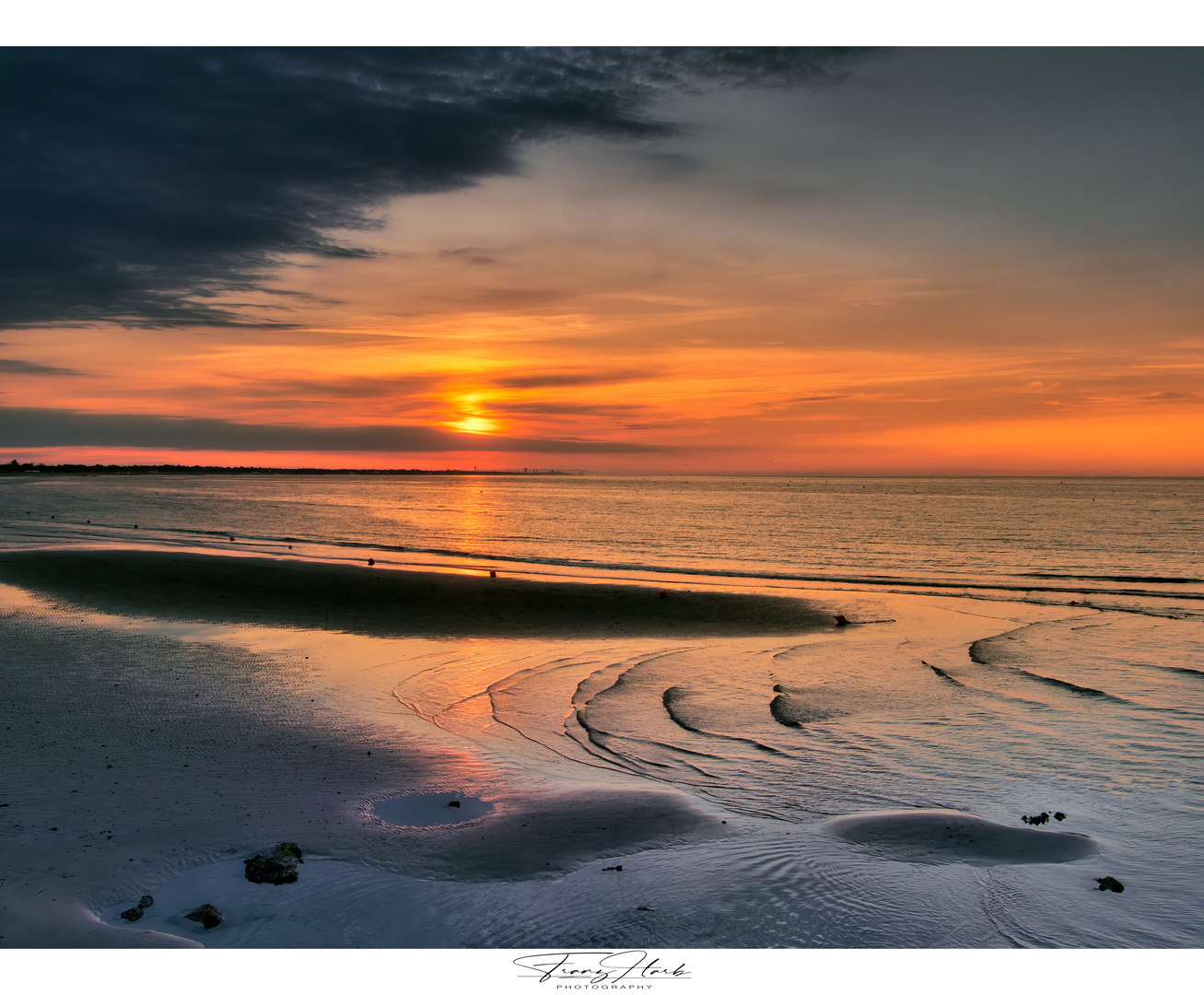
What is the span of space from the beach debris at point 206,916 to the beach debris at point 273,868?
59 cm

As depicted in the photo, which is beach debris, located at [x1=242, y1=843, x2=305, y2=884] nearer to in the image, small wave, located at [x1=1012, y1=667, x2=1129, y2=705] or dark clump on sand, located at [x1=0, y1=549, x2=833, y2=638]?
dark clump on sand, located at [x1=0, y1=549, x2=833, y2=638]

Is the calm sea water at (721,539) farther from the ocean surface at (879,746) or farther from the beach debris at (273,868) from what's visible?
the beach debris at (273,868)

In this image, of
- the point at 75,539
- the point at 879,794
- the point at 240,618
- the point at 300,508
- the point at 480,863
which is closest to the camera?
the point at 480,863

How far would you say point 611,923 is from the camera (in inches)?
247

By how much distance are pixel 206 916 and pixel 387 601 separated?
1872 centimetres

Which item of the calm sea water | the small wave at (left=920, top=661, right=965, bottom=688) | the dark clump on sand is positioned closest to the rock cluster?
the small wave at (left=920, top=661, right=965, bottom=688)

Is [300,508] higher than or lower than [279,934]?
lower

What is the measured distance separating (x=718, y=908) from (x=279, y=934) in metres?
3.55

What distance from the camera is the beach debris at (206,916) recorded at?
241 inches

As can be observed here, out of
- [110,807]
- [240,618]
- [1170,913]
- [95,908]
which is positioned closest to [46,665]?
[240,618]

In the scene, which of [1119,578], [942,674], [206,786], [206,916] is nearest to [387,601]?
[206,786]

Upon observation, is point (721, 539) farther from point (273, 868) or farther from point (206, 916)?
point (206, 916)

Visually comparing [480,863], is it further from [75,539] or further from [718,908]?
[75,539]

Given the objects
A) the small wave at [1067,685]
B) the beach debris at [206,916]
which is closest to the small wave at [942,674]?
the small wave at [1067,685]
